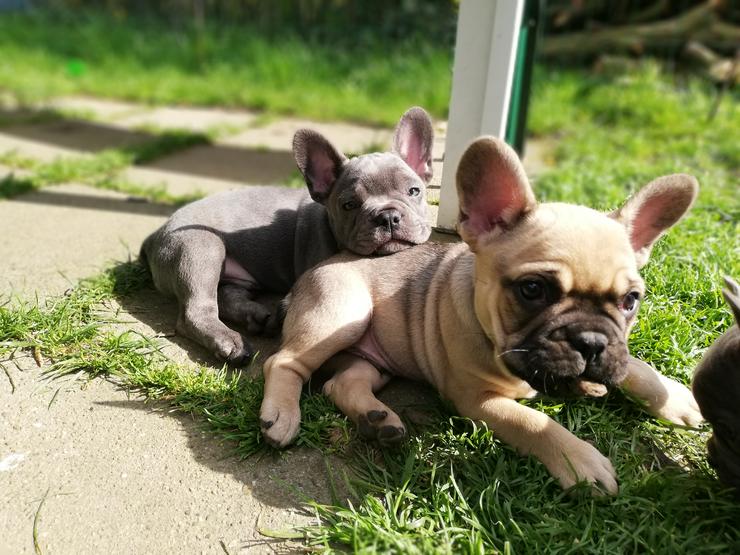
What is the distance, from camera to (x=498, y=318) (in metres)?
2.79

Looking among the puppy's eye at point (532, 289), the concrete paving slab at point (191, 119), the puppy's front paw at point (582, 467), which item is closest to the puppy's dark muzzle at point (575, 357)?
the puppy's eye at point (532, 289)

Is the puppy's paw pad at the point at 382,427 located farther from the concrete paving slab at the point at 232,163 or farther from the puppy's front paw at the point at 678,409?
the concrete paving slab at the point at 232,163

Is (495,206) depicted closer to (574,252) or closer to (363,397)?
(574,252)

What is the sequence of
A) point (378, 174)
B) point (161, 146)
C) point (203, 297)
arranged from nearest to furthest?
point (203, 297) → point (378, 174) → point (161, 146)

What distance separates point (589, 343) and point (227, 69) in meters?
8.55

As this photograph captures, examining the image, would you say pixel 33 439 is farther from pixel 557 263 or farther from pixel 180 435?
pixel 557 263

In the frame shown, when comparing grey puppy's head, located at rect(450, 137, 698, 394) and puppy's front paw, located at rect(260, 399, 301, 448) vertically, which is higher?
→ grey puppy's head, located at rect(450, 137, 698, 394)

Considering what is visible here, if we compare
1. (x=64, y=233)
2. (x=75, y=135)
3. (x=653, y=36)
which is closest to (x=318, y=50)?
(x=75, y=135)

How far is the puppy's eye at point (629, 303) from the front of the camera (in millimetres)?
2686

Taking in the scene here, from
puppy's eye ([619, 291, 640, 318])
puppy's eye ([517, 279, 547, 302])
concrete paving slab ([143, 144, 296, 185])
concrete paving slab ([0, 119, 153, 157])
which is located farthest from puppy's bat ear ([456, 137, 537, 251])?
concrete paving slab ([0, 119, 153, 157])

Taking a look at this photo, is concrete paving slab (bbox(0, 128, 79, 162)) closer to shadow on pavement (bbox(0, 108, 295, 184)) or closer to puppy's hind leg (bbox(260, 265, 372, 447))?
shadow on pavement (bbox(0, 108, 295, 184))

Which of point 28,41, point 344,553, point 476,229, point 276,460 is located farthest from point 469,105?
point 28,41

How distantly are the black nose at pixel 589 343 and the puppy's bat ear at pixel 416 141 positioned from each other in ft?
6.25

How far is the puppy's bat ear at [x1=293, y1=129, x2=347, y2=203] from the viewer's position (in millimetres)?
3881
